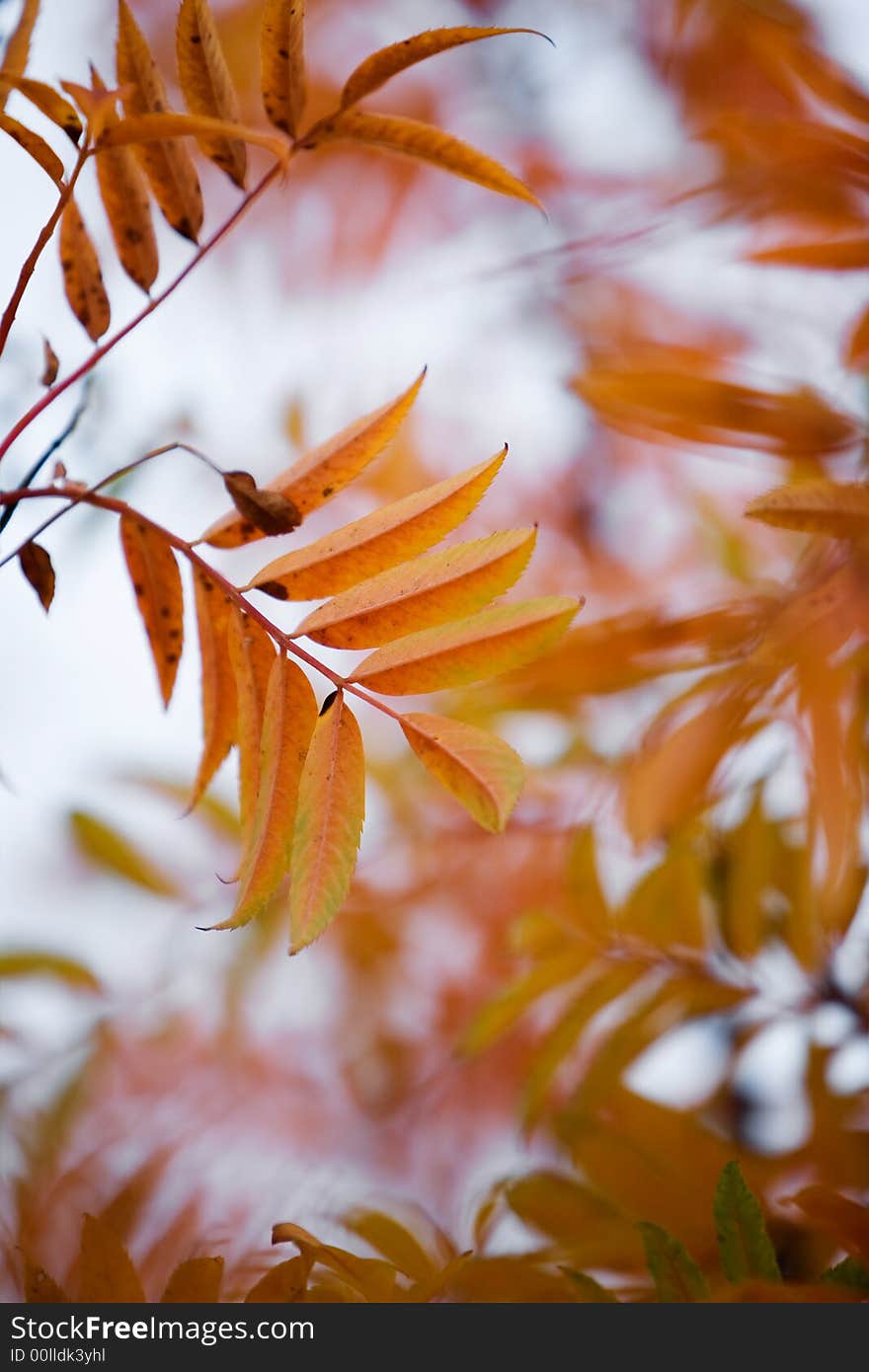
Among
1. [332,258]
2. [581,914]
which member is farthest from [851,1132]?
[332,258]

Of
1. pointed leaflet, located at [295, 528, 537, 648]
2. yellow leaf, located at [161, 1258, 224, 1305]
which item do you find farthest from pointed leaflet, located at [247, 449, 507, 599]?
yellow leaf, located at [161, 1258, 224, 1305]

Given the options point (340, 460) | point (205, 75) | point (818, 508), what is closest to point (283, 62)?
point (205, 75)

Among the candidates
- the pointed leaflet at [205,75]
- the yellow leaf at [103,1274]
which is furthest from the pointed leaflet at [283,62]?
the yellow leaf at [103,1274]

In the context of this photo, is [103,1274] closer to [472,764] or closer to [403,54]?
[472,764]

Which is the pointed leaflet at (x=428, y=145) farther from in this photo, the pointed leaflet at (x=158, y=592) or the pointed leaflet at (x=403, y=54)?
the pointed leaflet at (x=158, y=592)

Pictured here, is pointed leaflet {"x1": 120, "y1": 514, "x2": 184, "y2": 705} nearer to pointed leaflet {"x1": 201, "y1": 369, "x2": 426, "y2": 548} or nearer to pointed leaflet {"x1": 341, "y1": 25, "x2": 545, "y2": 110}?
pointed leaflet {"x1": 201, "y1": 369, "x2": 426, "y2": 548}

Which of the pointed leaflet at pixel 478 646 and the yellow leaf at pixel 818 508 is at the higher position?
the yellow leaf at pixel 818 508
